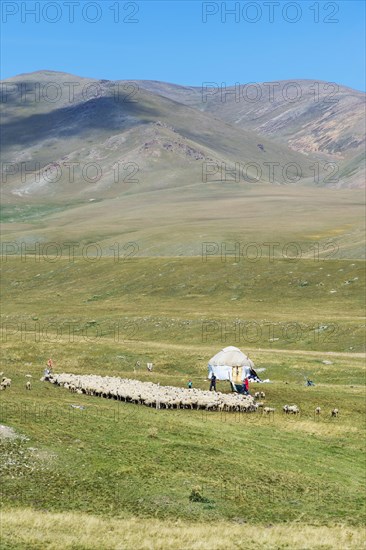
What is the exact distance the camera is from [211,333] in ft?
297

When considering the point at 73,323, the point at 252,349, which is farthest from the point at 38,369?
the point at 73,323

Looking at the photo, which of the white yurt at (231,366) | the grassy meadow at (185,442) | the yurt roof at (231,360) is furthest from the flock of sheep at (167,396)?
the yurt roof at (231,360)

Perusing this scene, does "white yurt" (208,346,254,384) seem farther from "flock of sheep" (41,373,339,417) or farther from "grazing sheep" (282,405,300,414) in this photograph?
"grazing sheep" (282,405,300,414)

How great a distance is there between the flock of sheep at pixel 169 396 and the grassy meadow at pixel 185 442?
4.44ft

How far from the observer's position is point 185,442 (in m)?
40.9

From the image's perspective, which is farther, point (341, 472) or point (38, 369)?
point (38, 369)

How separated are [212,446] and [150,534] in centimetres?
1351

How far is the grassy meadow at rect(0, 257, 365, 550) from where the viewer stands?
29.0 meters

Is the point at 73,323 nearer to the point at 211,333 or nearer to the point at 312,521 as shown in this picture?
the point at 211,333

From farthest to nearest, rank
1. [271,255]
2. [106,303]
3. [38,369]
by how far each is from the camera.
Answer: [271,255]
[106,303]
[38,369]

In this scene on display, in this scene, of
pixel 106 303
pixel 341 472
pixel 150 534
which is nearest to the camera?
pixel 150 534

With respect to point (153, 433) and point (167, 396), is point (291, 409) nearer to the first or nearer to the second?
point (167, 396)

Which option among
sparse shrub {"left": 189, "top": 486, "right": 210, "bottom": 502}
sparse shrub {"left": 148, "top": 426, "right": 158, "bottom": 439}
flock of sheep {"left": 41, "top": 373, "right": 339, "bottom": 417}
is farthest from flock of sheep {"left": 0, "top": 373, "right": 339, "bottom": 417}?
sparse shrub {"left": 189, "top": 486, "right": 210, "bottom": 502}

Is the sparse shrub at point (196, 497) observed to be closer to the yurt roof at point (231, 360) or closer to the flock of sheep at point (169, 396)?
the flock of sheep at point (169, 396)
